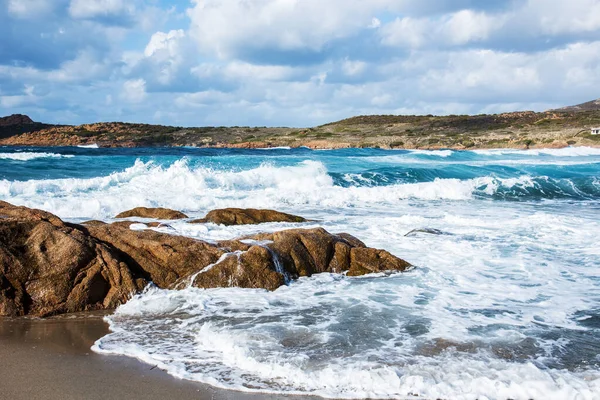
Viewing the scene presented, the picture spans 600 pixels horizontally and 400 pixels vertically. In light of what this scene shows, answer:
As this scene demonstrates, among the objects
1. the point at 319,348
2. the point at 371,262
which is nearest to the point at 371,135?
the point at 371,262

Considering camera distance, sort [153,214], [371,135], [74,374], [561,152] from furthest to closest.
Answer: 1. [371,135]
2. [561,152]
3. [153,214]
4. [74,374]

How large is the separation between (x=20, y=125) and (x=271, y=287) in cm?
7921

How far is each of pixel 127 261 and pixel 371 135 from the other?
5804cm

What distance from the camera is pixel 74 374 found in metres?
4.22

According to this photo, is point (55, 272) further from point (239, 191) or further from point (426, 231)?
point (239, 191)

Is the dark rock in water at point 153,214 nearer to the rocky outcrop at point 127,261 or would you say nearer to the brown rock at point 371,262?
the rocky outcrop at point 127,261

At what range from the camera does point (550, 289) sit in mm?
7152

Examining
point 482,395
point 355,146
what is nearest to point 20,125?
point 355,146

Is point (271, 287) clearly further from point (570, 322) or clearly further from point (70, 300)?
point (570, 322)

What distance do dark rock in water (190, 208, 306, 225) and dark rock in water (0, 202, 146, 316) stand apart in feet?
12.0

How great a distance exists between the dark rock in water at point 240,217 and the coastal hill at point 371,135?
43.5m

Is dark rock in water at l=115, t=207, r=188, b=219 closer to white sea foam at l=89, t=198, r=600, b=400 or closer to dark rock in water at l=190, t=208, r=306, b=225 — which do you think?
dark rock in water at l=190, t=208, r=306, b=225

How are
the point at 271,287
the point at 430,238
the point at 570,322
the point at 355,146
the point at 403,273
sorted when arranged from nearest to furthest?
the point at 570,322 → the point at 271,287 → the point at 403,273 → the point at 430,238 → the point at 355,146

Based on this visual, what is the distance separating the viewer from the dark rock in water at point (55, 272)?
5797mm
